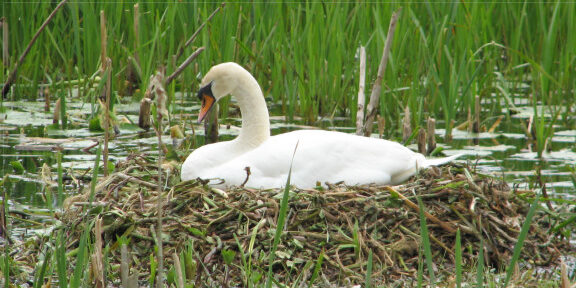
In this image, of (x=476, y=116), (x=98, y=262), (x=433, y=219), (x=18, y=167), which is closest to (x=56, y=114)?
(x=18, y=167)

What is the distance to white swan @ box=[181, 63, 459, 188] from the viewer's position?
4.87 meters

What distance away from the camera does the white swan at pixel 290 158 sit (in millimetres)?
4867

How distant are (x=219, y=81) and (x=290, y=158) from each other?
2.45ft

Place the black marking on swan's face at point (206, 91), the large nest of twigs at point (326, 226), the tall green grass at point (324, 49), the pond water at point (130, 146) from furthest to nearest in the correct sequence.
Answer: the tall green grass at point (324, 49) → the pond water at point (130, 146) → the black marking on swan's face at point (206, 91) → the large nest of twigs at point (326, 226)

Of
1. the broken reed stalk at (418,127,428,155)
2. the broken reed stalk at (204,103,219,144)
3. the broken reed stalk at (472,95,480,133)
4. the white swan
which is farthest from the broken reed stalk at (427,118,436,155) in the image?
the broken reed stalk at (204,103,219,144)

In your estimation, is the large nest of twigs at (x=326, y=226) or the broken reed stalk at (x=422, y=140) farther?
the broken reed stalk at (x=422, y=140)

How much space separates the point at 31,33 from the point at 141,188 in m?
3.61

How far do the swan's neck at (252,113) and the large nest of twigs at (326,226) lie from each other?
0.54 m

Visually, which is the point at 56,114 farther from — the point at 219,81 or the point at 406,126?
the point at 406,126

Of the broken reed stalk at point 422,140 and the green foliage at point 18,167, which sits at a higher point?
the broken reed stalk at point 422,140

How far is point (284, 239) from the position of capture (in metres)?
4.29

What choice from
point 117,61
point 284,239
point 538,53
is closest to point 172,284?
point 284,239

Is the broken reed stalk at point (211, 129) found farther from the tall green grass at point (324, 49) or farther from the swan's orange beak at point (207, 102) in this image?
the swan's orange beak at point (207, 102)

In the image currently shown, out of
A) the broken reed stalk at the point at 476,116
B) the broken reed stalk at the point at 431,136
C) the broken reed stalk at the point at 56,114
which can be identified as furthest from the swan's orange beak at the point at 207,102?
the broken reed stalk at the point at 476,116
